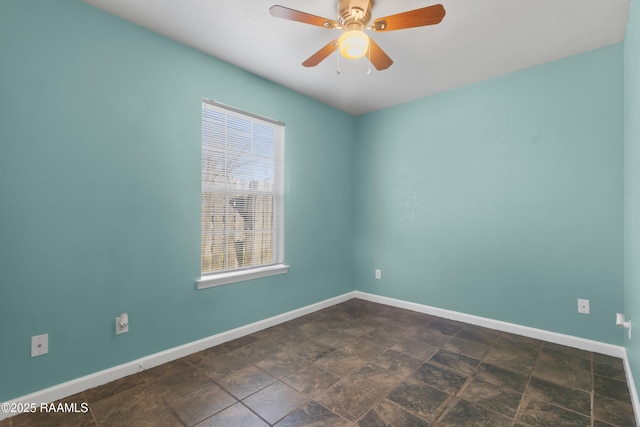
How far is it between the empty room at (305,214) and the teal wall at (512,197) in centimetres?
2

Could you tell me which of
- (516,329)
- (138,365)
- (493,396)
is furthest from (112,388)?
(516,329)

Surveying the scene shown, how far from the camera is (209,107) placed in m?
2.61

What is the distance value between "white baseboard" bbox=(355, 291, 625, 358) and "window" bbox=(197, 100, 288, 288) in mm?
1576

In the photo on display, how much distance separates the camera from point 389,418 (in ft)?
5.44

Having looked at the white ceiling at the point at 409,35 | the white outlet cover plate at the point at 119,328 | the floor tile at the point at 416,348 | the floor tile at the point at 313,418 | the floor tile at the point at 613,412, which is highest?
the white ceiling at the point at 409,35

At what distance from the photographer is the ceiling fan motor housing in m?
1.83

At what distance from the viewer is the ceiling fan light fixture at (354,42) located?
1762mm

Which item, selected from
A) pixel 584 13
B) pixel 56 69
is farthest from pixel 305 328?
pixel 584 13

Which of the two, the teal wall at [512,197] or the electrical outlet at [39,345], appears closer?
the electrical outlet at [39,345]

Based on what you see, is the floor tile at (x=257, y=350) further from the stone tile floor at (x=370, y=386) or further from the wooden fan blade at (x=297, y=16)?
the wooden fan blade at (x=297, y=16)

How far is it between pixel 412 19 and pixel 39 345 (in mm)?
2914

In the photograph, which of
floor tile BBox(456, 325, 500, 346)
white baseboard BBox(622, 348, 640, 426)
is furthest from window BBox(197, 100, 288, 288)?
white baseboard BBox(622, 348, 640, 426)

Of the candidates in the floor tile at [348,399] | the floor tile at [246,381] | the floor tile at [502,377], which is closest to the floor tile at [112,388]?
the floor tile at [246,381]

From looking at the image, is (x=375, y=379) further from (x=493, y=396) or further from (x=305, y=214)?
(x=305, y=214)
